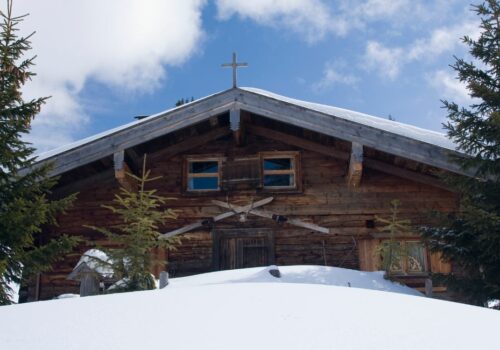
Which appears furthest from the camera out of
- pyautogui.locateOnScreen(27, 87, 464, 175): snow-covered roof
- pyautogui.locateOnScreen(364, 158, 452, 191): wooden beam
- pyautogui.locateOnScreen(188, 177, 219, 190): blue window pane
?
pyautogui.locateOnScreen(188, 177, 219, 190): blue window pane

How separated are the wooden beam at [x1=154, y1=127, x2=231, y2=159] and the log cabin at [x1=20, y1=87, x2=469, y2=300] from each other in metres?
0.02

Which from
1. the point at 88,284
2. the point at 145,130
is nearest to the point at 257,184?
the point at 145,130

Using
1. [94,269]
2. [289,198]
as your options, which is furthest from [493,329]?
[289,198]

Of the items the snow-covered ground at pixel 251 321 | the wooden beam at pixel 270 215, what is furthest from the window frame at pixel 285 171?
the snow-covered ground at pixel 251 321

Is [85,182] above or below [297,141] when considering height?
below

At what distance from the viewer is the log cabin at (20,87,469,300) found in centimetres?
1118

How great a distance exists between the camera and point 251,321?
4.12 meters

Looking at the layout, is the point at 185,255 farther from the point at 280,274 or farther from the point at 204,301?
the point at 204,301

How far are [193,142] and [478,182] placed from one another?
249 inches

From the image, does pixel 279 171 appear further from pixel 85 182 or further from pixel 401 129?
pixel 85 182

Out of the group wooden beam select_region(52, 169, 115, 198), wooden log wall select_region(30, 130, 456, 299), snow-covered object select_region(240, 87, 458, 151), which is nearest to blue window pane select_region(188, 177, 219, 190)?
wooden log wall select_region(30, 130, 456, 299)

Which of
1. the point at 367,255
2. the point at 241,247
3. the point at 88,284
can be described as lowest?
the point at 88,284

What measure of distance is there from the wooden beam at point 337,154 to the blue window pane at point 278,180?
2.54ft

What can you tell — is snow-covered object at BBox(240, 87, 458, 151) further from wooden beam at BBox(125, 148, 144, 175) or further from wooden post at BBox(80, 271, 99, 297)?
wooden post at BBox(80, 271, 99, 297)
